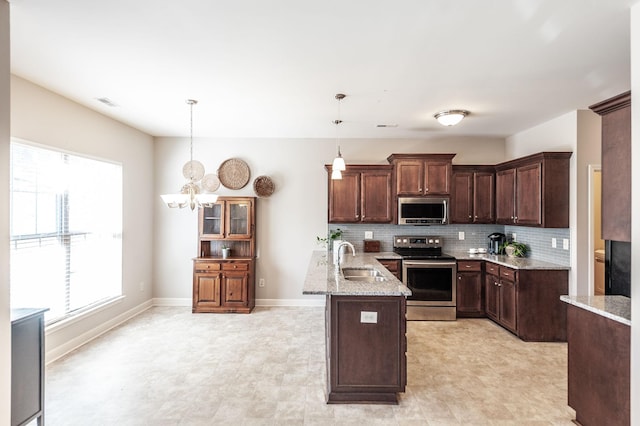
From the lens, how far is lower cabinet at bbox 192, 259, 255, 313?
495cm

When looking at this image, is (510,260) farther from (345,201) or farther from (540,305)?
(345,201)

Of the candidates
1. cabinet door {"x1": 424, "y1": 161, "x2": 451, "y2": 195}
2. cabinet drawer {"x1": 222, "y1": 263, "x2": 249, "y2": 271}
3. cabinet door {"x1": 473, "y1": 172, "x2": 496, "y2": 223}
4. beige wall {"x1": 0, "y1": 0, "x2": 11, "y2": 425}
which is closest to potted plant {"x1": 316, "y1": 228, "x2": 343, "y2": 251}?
cabinet drawer {"x1": 222, "y1": 263, "x2": 249, "y2": 271}

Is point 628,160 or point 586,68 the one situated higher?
point 586,68

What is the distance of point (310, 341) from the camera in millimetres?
3904

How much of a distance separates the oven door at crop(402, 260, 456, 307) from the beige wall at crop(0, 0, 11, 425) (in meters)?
4.13

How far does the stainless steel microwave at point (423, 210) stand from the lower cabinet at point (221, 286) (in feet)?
8.45

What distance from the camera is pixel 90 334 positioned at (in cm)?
393

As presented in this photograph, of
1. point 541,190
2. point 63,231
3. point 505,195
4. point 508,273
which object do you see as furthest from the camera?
point 505,195

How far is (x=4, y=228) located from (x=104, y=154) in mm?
2547

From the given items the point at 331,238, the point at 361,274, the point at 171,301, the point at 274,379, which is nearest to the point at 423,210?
the point at 331,238

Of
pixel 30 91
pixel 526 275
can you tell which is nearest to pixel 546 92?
pixel 526 275

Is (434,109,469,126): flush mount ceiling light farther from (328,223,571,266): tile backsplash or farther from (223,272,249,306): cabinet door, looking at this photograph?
(223,272,249,306): cabinet door

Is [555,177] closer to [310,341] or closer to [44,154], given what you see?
[310,341]

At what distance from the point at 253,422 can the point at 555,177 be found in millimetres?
4186
